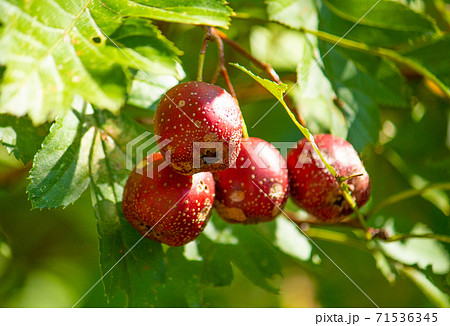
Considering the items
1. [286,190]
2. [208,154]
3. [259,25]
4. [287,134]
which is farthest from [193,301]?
[259,25]

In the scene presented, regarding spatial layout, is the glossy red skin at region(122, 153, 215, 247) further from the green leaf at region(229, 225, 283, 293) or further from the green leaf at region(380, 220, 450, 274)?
the green leaf at region(380, 220, 450, 274)

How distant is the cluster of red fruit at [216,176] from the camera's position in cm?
92

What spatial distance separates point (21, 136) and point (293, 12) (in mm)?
710

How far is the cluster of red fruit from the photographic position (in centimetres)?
92

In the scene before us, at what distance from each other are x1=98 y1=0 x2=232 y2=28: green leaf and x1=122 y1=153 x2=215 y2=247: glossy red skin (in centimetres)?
31

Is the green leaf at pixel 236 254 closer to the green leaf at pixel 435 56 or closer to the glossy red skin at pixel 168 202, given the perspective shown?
the glossy red skin at pixel 168 202

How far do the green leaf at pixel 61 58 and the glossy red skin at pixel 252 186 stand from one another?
0.29m

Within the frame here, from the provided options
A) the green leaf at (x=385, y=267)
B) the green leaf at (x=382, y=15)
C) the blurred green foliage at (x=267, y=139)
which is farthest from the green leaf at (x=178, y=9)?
the green leaf at (x=385, y=267)

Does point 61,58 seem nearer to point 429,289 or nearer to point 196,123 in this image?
point 196,123

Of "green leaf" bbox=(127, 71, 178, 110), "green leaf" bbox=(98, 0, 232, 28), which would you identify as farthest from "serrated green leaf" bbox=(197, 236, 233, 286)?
"green leaf" bbox=(98, 0, 232, 28)

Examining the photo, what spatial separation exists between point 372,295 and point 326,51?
976mm

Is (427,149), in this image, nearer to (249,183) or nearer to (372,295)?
(372,295)

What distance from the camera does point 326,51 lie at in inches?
52.7

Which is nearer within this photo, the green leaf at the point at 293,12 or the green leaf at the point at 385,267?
the green leaf at the point at 293,12
